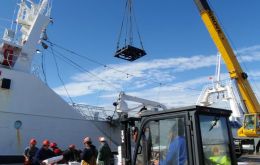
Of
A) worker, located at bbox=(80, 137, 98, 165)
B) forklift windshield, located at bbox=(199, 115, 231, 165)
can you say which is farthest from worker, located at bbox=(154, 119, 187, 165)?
worker, located at bbox=(80, 137, 98, 165)

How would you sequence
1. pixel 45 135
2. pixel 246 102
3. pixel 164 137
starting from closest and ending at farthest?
pixel 164 137
pixel 45 135
pixel 246 102

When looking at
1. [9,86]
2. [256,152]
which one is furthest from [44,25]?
[256,152]

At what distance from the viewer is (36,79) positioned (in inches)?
515

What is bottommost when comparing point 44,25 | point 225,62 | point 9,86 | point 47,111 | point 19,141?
point 19,141

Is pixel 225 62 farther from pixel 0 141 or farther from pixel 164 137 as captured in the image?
pixel 164 137

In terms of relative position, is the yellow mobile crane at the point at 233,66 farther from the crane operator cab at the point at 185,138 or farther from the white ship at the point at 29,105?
the crane operator cab at the point at 185,138

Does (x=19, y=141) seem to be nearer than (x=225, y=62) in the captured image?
Yes

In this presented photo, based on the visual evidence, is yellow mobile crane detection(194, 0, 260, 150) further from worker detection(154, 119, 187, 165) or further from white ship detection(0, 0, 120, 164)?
worker detection(154, 119, 187, 165)

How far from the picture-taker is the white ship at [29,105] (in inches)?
467

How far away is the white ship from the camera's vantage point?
11867 millimetres

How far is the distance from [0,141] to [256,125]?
1114 cm

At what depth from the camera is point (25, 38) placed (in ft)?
47.2

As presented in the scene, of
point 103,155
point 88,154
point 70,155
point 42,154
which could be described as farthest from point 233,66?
point 42,154

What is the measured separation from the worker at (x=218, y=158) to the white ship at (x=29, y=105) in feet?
33.0
